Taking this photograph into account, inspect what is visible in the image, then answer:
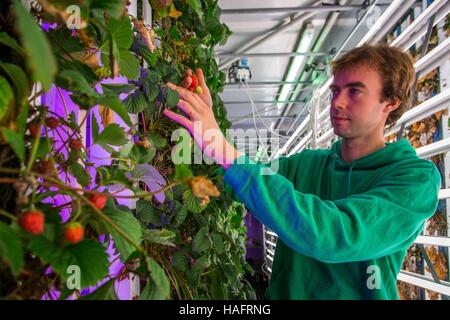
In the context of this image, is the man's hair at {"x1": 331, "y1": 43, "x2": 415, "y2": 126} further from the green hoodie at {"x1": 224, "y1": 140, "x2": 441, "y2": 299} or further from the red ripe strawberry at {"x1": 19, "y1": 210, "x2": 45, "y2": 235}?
the red ripe strawberry at {"x1": 19, "y1": 210, "x2": 45, "y2": 235}

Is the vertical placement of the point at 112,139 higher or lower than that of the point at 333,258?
higher

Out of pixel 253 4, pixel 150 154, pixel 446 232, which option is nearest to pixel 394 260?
pixel 150 154

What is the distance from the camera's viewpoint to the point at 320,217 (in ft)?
2.07

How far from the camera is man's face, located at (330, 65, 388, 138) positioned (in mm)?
991

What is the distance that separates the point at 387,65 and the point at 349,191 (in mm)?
414

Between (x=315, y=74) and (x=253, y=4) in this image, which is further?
(x=315, y=74)

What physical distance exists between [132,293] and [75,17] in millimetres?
796

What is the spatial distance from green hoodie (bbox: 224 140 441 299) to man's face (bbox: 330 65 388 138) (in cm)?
9

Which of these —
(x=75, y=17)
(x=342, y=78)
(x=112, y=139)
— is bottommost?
(x=112, y=139)

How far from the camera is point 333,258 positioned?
0.67m
